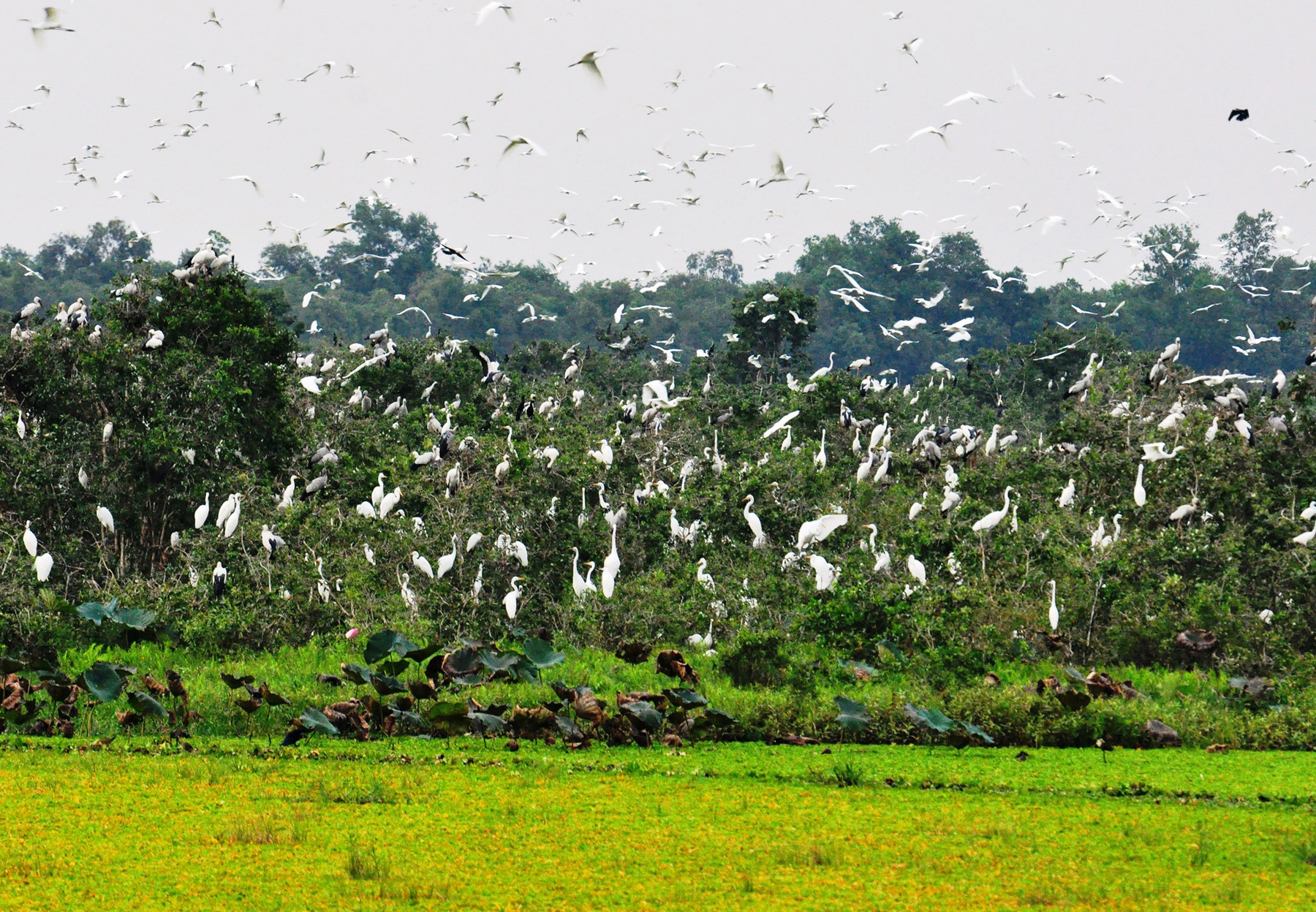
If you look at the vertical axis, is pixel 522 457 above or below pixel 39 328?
below

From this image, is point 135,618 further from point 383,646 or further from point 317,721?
point 317,721

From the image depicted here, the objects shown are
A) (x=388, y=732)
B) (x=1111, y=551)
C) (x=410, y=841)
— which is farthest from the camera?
(x=1111, y=551)

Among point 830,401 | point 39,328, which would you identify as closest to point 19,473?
point 39,328

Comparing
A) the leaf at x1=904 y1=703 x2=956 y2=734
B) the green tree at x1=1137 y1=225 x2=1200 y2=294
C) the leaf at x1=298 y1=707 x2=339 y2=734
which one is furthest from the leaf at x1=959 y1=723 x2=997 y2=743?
the green tree at x1=1137 y1=225 x2=1200 y2=294

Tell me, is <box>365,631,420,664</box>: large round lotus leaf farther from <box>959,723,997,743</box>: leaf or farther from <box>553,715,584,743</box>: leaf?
<box>959,723,997,743</box>: leaf

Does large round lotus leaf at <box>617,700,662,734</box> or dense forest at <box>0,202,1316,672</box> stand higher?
dense forest at <box>0,202,1316,672</box>

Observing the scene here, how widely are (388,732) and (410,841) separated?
114 inches

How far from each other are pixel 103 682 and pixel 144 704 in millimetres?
433

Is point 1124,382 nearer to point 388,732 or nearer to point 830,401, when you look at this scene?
point 830,401

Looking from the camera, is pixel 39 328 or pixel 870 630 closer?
pixel 870 630

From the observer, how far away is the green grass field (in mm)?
4699

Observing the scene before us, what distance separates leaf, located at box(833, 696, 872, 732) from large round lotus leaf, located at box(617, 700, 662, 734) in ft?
3.63

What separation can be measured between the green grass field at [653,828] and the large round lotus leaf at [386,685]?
444 mm

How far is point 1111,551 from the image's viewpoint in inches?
444
